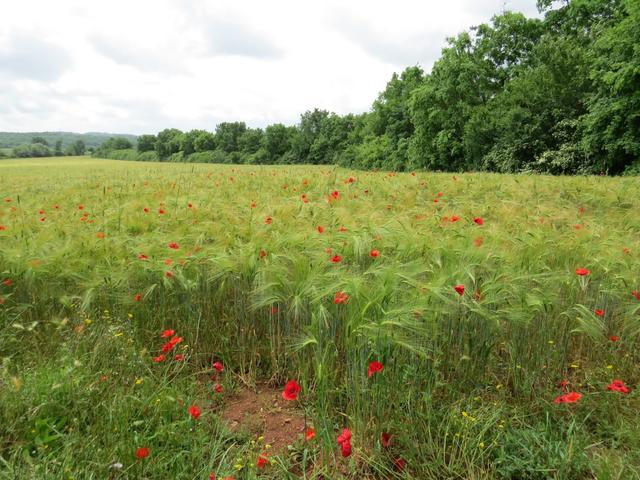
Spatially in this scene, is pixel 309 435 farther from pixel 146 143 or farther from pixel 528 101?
pixel 146 143

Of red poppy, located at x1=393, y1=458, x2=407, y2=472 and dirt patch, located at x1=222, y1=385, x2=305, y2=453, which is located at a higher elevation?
red poppy, located at x1=393, y1=458, x2=407, y2=472

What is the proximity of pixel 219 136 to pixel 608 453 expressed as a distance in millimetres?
74218

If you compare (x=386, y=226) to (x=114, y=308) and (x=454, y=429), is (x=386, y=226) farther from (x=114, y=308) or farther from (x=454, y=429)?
(x=114, y=308)

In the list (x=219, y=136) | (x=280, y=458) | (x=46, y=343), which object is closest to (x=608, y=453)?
(x=280, y=458)

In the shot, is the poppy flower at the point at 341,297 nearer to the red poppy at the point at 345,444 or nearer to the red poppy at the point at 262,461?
the red poppy at the point at 345,444

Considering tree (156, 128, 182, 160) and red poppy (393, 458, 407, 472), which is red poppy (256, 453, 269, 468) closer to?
red poppy (393, 458, 407, 472)

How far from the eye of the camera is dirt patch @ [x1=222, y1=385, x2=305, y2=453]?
215cm

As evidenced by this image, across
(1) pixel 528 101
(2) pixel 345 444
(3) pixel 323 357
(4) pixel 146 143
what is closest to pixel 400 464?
(2) pixel 345 444

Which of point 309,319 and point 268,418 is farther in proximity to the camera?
point 309,319

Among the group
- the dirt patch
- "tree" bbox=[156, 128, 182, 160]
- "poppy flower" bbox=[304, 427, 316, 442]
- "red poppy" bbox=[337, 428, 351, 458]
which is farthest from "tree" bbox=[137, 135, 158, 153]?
"red poppy" bbox=[337, 428, 351, 458]

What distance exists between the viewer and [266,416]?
2318mm

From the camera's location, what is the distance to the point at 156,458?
1.81 meters

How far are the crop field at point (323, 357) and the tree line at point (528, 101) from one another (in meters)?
15.4

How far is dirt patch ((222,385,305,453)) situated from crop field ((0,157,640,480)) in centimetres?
1
